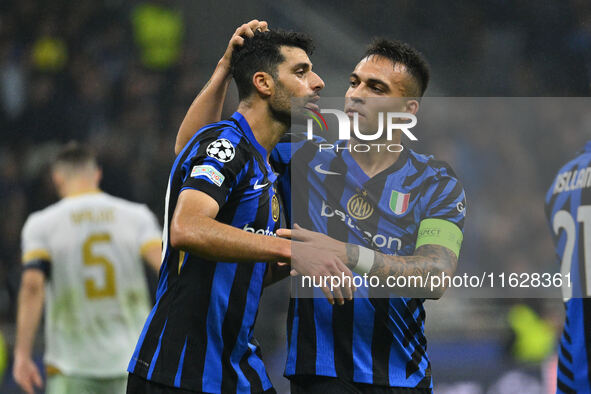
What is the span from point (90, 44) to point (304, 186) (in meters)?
3.73

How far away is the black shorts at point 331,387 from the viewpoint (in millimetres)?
2758

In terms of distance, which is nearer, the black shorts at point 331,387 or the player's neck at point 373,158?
the black shorts at point 331,387

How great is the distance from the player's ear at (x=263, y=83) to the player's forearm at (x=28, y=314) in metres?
2.90

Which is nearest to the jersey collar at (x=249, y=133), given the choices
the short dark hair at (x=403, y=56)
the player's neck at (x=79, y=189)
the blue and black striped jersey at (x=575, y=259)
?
the short dark hair at (x=403, y=56)

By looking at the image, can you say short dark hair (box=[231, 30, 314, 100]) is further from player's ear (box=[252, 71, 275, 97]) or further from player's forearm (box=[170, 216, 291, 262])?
player's forearm (box=[170, 216, 291, 262])

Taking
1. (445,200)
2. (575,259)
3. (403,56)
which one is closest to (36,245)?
(403,56)

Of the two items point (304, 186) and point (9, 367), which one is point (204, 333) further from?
point (9, 367)

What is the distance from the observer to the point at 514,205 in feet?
16.1

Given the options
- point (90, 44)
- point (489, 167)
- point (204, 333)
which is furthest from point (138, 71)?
point (204, 333)

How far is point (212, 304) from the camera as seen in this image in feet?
8.52

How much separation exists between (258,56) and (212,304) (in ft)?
3.48

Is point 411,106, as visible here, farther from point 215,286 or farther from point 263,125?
point 215,286

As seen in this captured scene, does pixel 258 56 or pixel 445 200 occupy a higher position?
pixel 258 56

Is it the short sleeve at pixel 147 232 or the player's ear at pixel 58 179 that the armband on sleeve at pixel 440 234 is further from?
the player's ear at pixel 58 179
